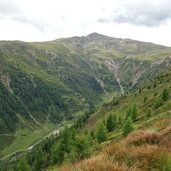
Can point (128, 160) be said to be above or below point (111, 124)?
above

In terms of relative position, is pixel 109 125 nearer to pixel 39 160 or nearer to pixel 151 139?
pixel 39 160

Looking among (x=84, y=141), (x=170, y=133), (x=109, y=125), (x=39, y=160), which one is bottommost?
(x=39, y=160)

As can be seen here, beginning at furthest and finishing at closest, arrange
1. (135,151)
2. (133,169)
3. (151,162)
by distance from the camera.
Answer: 1. (135,151)
2. (151,162)
3. (133,169)

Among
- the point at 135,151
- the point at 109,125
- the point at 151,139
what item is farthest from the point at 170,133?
the point at 109,125

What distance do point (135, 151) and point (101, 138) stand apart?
9067 centimetres

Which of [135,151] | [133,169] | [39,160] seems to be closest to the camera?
[133,169]

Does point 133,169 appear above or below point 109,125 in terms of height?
above

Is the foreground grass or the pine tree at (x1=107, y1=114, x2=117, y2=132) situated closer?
the foreground grass

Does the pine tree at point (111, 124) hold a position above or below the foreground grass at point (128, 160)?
below

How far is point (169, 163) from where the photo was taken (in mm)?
12375

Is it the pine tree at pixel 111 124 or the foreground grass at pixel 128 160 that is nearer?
the foreground grass at pixel 128 160

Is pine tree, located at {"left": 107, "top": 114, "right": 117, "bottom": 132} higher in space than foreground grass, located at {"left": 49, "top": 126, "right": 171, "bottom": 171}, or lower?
lower

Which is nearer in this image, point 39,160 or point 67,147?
point 67,147

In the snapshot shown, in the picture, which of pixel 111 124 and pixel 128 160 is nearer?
pixel 128 160
